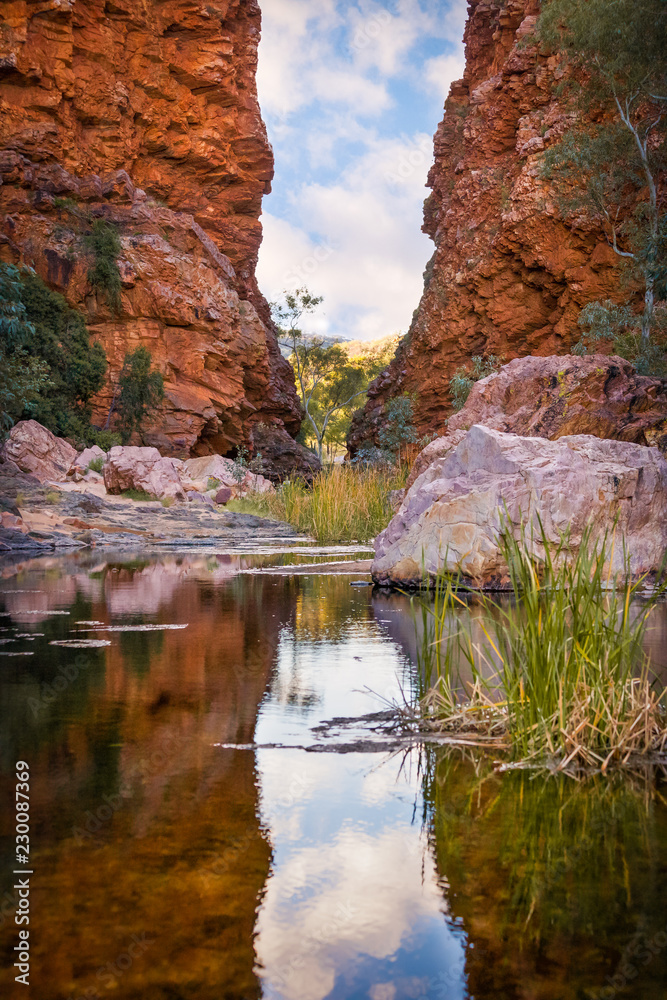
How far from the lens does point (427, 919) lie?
4.62 ft

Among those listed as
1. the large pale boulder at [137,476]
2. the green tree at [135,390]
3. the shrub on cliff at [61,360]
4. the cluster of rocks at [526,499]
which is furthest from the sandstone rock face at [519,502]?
the green tree at [135,390]

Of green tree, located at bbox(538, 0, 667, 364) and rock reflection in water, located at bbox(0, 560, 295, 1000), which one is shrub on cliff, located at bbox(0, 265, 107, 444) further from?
rock reflection in water, located at bbox(0, 560, 295, 1000)

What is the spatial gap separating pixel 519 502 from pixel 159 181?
29.5m

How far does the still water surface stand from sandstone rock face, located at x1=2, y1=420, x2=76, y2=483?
1543 centimetres

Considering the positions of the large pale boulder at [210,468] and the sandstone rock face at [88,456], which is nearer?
the sandstone rock face at [88,456]

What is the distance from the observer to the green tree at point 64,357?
22.1m

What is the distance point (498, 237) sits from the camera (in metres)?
24.1

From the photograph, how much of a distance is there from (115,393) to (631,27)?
16.5m

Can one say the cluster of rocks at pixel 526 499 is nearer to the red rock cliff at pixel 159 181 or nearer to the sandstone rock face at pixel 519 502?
the sandstone rock face at pixel 519 502

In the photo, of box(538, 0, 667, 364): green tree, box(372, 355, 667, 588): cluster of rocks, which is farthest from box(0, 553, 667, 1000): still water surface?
box(538, 0, 667, 364): green tree

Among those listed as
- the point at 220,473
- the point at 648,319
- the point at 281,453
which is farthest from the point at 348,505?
the point at 281,453

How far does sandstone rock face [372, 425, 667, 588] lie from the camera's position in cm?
586

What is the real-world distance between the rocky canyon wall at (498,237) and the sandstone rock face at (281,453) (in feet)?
7.72

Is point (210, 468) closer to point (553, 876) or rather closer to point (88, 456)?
point (88, 456)
